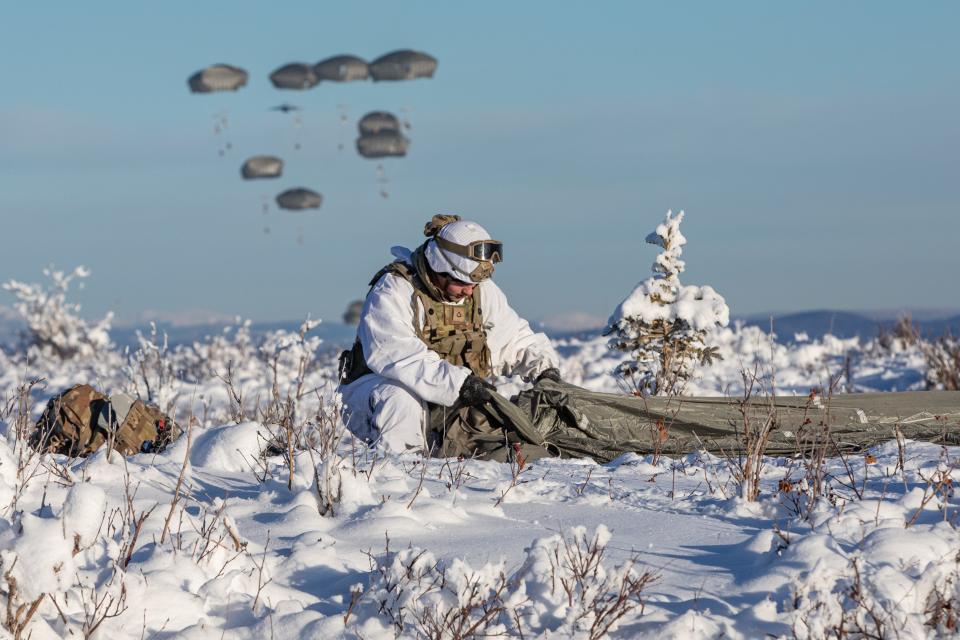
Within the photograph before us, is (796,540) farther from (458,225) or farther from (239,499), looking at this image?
(458,225)

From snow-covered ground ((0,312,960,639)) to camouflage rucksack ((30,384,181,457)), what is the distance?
2.79 feet

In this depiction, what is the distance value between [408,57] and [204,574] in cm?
4097

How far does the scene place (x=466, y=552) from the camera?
4043mm

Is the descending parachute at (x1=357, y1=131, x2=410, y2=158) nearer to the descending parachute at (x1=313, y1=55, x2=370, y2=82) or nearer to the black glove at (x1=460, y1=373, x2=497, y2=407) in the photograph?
the descending parachute at (x1=313, y1=55, x2=370, y2=82)

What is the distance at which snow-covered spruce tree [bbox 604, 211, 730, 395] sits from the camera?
32.8 ft

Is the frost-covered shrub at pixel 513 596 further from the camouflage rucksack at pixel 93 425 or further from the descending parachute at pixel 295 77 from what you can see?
the descending parachute at pixel 295 77

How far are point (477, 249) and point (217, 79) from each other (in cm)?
3853

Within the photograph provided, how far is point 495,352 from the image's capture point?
7434 millimetres

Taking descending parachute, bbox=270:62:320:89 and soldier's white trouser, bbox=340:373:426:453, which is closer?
soldier's white trouser, bbox=340:373:426:453

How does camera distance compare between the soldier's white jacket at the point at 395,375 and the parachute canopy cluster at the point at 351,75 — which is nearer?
the soldier's white jacket at the point at 395,375

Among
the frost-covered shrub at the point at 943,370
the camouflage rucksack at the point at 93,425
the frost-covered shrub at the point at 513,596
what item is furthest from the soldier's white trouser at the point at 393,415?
the frost-covered shrub at the point at 943,370

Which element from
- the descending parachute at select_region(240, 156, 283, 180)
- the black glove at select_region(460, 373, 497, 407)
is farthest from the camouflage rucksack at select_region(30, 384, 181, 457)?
the descending parachute at select_region(240, 156, 283, 180)

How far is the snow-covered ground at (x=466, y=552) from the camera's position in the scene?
3416 millimetres

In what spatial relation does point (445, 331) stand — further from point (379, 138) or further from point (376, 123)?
point (376, 123)
